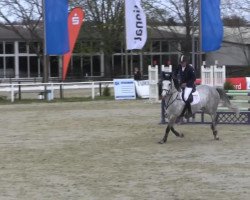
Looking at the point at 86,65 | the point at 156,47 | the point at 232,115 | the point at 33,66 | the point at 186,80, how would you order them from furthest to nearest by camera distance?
the point at 156,47
the point at 86,65
the point at 33,66
the point at 232,115
the point at 186,80

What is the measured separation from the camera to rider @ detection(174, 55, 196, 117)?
14.2 metres

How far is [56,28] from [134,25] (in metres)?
3.71

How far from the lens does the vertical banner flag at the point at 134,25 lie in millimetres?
27984

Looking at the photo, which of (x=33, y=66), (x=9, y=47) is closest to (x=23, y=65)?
(x=33, y=66)

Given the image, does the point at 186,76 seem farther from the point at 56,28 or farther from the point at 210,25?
the point at 56,28

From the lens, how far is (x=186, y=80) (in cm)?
1436

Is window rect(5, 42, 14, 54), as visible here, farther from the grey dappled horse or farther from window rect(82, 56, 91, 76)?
the grey dappled horse

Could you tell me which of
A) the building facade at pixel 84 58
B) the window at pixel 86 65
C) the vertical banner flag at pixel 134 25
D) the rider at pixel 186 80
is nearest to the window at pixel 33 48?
the building facade at pixel 84 58

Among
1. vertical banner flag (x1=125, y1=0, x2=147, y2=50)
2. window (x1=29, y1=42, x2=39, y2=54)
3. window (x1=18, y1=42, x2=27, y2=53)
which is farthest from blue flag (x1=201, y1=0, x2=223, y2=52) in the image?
window (x1=18, y1=42, x2=27, y2=53)

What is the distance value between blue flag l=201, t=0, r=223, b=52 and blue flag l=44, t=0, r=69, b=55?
6.95 metres

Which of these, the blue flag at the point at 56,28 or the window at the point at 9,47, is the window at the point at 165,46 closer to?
the window at the point at 9,47

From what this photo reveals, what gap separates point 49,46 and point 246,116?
42.4ft

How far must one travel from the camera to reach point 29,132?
16781 millimetres

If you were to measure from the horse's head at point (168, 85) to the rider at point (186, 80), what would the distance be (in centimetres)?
15
